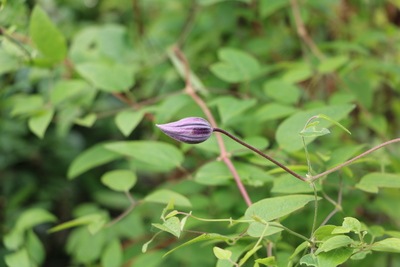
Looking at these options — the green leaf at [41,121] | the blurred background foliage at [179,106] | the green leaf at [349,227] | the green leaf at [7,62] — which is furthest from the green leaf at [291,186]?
the green leaf at [7,62]

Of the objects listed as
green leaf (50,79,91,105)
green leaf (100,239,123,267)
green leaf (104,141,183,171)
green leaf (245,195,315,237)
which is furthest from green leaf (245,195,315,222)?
green leaf (50,79,91,105)

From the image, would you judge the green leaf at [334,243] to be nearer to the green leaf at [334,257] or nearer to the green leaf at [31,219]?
the green leaf at [334,257]

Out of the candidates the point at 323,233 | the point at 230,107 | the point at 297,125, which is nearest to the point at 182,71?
the point at 230,107

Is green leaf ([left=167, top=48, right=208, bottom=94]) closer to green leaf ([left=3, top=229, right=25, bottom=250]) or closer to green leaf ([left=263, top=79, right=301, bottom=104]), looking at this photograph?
green leaf ([left=263, top=79, right=301, bottom=104])

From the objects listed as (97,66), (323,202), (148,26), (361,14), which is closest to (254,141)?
(323,202)

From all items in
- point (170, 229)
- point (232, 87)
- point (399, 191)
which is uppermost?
point (170, 229)

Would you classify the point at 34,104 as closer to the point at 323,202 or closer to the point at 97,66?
the point at 97,66
